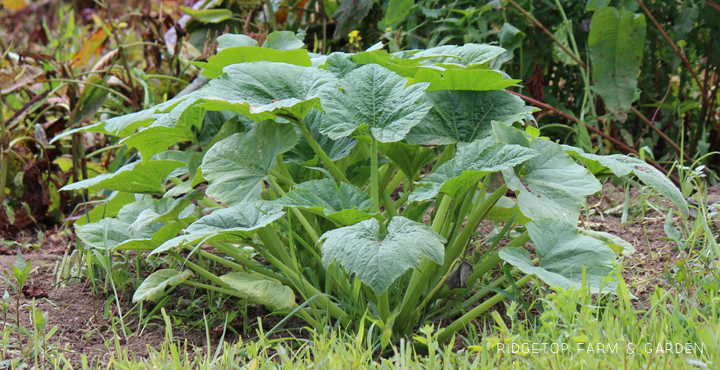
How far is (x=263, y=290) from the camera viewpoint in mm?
1329

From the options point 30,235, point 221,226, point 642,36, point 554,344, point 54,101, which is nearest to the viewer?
point 554,344

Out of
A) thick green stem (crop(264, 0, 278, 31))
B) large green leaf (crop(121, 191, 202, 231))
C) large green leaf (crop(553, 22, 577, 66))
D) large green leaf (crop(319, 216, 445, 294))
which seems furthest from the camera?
thick green stem (crop(264, 0, 278, 31))

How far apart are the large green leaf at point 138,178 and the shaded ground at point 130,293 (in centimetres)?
31

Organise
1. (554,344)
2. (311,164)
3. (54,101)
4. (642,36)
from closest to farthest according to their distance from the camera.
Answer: (554,344) → (311,164) → (642,36) → (54,101)

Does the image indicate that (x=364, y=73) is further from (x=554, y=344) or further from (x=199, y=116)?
(x=554, y=344)

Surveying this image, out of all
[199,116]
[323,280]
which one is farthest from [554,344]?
[199,116]

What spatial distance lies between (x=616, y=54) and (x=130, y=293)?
6.37ft

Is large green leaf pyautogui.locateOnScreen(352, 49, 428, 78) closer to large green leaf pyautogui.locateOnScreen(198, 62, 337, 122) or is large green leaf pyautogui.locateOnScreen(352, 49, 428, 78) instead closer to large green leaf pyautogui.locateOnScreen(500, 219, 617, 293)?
large green leaf pyautogui.locateOnScreen(198, 62, 337, 122)

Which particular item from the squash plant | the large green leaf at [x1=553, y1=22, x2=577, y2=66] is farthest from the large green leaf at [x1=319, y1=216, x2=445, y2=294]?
the large green leaf at [x1=553, y1=22, x2=577, y2=66]

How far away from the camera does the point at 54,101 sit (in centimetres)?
268

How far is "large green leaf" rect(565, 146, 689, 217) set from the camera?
1.28 meters

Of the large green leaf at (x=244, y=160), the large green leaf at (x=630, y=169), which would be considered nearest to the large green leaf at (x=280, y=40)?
the large green leaf at (x=244, y=160)

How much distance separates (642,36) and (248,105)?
5.32ft

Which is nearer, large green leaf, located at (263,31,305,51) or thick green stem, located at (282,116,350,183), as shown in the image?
thick green stem, located at (282,116,350,183)
